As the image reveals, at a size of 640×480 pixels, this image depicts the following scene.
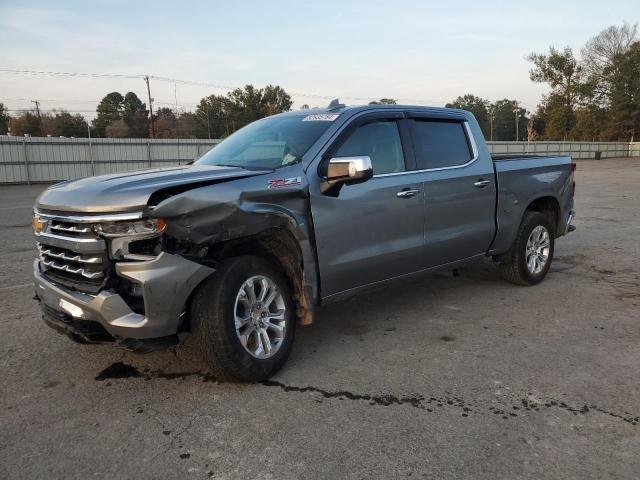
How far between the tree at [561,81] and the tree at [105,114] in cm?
6034

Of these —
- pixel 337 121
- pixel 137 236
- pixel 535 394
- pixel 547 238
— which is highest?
pixel 337 121

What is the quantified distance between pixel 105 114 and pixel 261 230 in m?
84.6

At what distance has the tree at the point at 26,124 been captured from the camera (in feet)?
216

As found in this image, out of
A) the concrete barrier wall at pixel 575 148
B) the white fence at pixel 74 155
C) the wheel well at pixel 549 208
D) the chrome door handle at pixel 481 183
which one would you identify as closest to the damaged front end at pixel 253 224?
the chrome door handle at pixel 481 183

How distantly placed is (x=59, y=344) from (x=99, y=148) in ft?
83.5

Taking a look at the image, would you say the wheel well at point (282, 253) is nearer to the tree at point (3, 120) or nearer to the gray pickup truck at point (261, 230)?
the gray pickup truck at point (261, 230)

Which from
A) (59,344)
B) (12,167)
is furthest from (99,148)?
(59,344)

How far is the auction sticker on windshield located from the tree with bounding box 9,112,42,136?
71864 millimetres

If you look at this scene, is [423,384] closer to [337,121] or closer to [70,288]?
[337,121]

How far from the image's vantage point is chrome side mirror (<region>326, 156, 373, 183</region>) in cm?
363

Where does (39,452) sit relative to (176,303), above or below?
below

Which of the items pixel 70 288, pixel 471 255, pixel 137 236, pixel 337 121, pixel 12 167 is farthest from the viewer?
pixel 12 167

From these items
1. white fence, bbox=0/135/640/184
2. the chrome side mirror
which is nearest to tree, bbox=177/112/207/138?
white fence, bbox=0/135/640/184

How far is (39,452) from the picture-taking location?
9.10 ft
